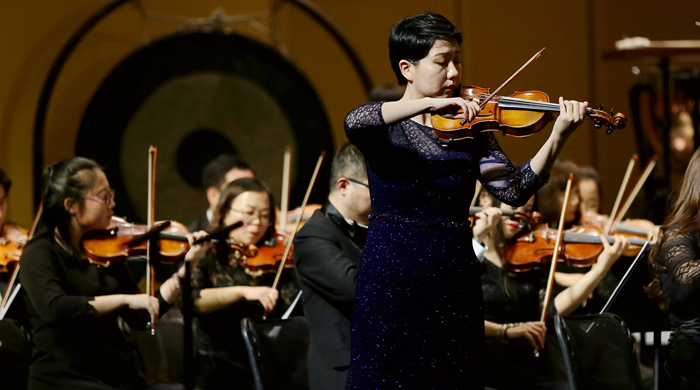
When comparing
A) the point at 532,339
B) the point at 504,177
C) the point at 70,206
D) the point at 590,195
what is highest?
the point at 504,177

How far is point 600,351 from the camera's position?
2217 mm

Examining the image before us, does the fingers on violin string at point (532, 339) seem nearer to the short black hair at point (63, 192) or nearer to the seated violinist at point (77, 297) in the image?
the seated violinist at point (77, 297)

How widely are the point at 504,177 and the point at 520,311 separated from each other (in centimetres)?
117

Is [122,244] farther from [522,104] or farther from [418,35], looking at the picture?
[522,104]

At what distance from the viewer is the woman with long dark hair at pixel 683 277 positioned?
6.88 feet

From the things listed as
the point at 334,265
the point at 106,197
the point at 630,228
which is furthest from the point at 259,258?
the point at 630,228

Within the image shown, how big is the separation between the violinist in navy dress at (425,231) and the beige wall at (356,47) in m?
2.51

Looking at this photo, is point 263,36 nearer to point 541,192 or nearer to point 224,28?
point 224,28

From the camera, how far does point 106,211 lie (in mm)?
2465

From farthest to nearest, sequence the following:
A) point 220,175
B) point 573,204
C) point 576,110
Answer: point 220,175
point 573,204
point 576,110

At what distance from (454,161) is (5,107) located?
11.0ft

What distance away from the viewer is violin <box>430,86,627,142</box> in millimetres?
1464

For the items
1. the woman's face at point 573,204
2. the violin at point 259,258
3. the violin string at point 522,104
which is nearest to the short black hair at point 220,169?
the violin at point 259,258

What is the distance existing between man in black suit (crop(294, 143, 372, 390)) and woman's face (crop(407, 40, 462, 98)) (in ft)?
2.14
